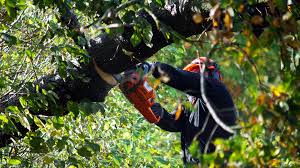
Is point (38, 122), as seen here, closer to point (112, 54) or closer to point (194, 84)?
point (112, 54)

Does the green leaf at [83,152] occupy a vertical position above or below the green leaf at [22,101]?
below

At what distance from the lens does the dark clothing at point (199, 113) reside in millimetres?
3332

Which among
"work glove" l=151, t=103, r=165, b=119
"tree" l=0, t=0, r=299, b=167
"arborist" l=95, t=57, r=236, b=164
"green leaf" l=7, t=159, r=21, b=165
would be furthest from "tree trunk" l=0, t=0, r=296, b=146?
"work glove" l=151, t=103, r=165, b=119

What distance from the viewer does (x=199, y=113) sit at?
12.7ft

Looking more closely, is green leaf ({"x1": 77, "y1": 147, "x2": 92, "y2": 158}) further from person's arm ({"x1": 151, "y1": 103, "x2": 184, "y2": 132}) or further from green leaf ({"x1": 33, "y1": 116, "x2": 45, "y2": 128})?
person's arm ({"x1": 151, "y1": 103, "x2": 184, "y2": 132})

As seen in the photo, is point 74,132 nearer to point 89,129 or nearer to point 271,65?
point 89,129

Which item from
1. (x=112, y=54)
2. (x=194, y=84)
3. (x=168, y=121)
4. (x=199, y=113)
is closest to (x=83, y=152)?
(x=112, y=54)

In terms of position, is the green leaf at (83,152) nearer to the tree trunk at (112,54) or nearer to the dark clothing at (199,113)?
the tree trunk at (112,54)

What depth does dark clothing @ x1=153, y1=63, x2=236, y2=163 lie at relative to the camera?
131 inches

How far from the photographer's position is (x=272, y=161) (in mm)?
1698

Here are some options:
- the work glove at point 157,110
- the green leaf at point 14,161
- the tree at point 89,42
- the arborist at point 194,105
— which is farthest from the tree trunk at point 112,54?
the work glove at point 157,110

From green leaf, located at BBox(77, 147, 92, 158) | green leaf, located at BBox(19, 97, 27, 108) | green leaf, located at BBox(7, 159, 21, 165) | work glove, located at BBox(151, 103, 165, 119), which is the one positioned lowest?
work glove, located at BBox(151, 103, 165, 119)

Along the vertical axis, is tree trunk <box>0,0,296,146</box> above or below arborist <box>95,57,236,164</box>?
above

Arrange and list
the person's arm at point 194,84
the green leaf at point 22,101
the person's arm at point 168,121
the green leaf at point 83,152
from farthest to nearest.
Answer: the person's arm at point 168,121 → the person's arm at point 194,84 → the green leaf at point 22,101 → the green leaf at point 83,152
